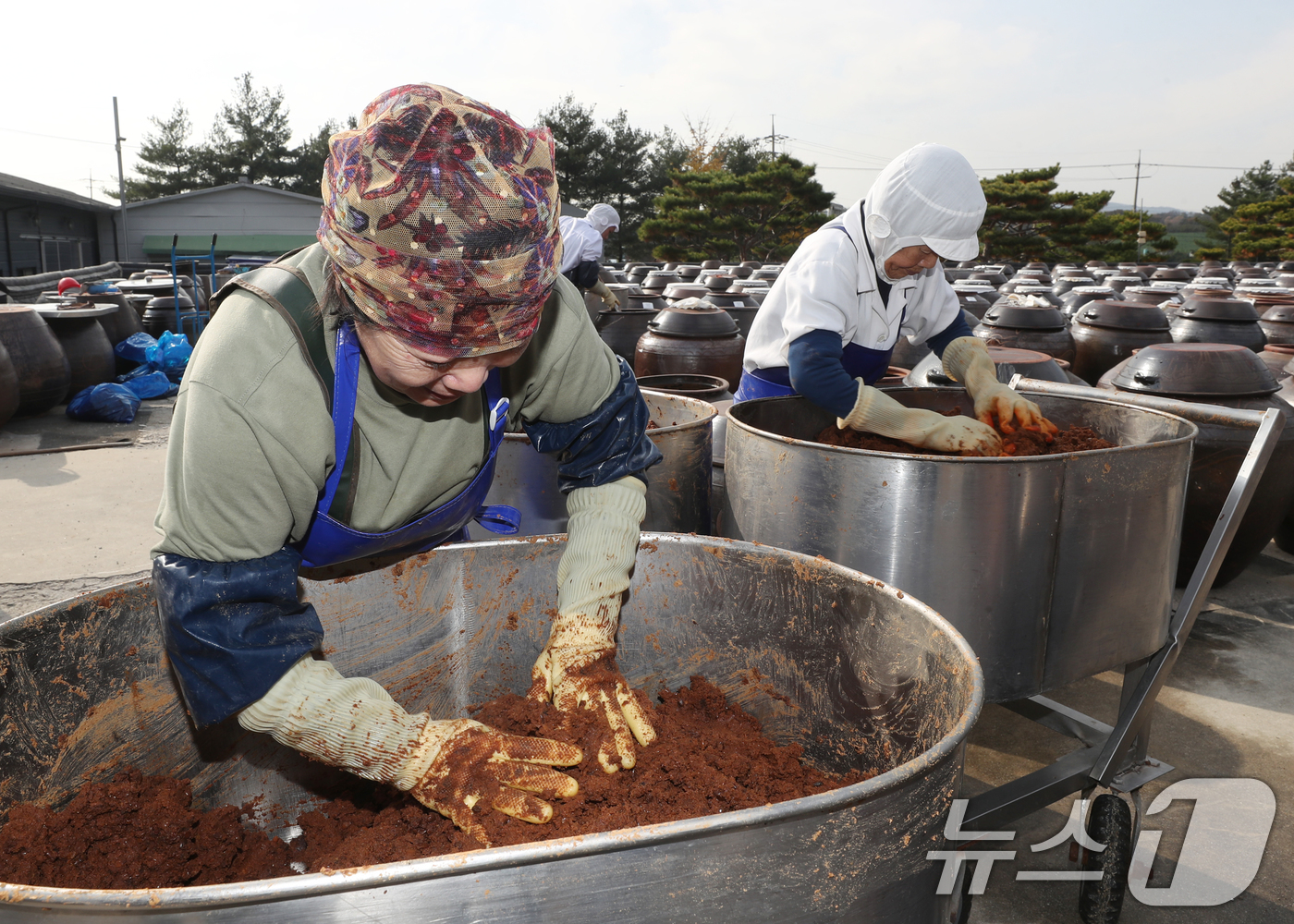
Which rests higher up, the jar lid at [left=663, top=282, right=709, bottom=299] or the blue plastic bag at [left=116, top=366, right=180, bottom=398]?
the jar lid at [left=663, top=282, right=709, bottom=299]

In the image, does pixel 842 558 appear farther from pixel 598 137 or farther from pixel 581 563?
pixel 598 137

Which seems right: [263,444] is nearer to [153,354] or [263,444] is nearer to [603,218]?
[603,218]

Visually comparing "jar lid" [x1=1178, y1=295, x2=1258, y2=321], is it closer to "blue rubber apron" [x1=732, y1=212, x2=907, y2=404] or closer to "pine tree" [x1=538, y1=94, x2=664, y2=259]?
"blue rubber apron" [x1=732, y1=212, x2=907, y2=404]

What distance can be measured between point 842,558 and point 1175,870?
4.09 feet

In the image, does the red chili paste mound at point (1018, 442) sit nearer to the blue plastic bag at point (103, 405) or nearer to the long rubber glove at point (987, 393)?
the long rubber glove at point (987, 393)

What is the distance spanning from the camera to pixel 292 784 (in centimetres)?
152

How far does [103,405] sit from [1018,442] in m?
7.15

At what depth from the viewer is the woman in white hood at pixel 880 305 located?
2.27 meters

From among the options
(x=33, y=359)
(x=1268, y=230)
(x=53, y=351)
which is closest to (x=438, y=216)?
(x=33, y=359)

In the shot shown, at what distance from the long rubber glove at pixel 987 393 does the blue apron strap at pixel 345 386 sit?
6.18ft

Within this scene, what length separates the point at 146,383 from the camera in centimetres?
774

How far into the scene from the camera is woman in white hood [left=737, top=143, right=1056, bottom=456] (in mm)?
2273

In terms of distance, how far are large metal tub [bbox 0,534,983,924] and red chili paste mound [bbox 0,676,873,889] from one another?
0.25 feet

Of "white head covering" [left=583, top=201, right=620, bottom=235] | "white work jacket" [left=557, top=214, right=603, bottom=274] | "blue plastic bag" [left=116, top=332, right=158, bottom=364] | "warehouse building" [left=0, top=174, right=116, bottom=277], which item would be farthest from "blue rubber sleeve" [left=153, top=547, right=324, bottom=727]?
"warehouse building" [left=0, top=174, right=116, bottom=277]
